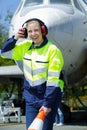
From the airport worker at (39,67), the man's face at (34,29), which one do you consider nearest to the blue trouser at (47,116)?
the airport worker at (39,67)

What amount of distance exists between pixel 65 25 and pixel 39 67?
18.4 feet

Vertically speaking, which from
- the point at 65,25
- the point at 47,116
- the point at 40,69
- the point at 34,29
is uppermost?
the point at 65,25

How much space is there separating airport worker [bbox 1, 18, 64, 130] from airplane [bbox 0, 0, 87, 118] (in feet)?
15.7

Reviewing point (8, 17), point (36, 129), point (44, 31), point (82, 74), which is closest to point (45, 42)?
point (44, 31)

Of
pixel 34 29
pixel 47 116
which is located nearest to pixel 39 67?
pixel 34 29

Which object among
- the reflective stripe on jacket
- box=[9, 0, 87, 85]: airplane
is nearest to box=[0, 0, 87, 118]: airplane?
box=[9, 0, 87, 85]: airplane

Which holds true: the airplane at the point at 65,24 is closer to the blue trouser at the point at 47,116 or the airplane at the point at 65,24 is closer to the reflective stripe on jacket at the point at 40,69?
the reflective stripe on jacket at the point at 40,69

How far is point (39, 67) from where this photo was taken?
5332 millimetres

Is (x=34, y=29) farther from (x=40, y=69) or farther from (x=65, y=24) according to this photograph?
(x=65, y=24)

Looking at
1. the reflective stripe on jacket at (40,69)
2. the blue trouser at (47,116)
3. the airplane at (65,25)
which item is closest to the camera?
the reflective stripe on jacket at (40,69)

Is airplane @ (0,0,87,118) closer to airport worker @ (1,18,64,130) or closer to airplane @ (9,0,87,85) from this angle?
airplane @ (9,0,87,85)

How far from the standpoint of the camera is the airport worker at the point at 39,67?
16.9 ft

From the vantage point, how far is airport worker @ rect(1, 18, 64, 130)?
5.16 metres

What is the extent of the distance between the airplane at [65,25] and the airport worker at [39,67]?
4.77m
